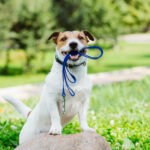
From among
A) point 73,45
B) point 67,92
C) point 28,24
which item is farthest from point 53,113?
point 28,24

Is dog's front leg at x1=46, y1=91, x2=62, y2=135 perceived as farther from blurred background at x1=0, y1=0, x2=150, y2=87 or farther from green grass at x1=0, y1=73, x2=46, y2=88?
blurred background at x1=0, y1=0, x2=150, y2=87

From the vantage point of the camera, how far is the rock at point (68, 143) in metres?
Result: 2.62

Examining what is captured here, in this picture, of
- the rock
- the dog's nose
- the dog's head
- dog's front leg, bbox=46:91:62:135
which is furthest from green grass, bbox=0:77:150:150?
the dog's nose

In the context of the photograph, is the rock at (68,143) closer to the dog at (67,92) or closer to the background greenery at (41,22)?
the dog at (67,92)

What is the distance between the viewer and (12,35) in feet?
38.2

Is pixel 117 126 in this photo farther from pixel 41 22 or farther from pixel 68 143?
pixel 41 22

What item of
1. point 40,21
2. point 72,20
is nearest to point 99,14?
point 72,20

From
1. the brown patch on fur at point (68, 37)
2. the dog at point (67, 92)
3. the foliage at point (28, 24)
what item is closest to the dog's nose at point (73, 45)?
the dog at point (67, 92)

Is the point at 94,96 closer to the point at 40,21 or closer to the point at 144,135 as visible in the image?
the point at 144,135

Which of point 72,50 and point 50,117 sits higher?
point 72,50

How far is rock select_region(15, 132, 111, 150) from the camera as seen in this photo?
262 cm

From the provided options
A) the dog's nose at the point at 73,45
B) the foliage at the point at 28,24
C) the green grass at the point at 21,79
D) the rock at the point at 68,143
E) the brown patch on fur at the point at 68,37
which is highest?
the foliage at the point at 28,24

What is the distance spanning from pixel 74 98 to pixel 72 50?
522 millimetres

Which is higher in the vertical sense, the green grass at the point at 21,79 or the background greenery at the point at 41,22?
the background greenery at the point at 41,22
